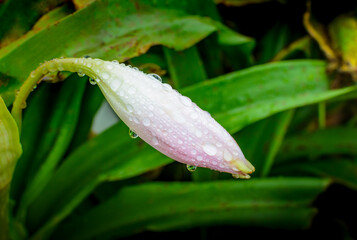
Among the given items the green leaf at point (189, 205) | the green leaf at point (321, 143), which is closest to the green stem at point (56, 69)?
the green leaf at point (189, 205)

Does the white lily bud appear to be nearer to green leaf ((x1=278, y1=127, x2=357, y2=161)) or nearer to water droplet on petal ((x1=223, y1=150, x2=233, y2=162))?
water droplet on petal ((x1=223, y1=150, x2=233, y2=162))

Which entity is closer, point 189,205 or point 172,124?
point 172,124

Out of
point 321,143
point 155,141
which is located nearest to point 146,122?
point 155,141

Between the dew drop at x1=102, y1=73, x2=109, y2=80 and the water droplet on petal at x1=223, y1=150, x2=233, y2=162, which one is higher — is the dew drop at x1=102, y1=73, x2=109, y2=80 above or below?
above

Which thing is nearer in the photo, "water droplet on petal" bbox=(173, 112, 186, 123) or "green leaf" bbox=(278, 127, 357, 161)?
"water droplet on petal" bbox=(173, 112, 186, 123)

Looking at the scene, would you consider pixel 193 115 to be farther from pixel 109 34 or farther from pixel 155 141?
pixel 109 34

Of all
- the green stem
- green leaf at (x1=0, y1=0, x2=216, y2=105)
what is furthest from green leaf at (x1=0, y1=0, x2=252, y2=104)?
the green stem

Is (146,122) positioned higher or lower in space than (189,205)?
higher

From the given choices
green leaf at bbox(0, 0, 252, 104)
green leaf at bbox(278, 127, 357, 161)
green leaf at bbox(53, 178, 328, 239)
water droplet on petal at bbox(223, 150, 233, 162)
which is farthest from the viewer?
green leaf at bbox(278, 127, 357, 161)
